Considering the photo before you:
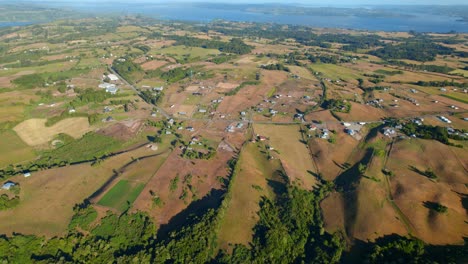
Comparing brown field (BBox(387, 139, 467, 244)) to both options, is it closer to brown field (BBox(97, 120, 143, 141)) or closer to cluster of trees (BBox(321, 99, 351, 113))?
cluster of trees (BBox(321, 99, 351, 113))

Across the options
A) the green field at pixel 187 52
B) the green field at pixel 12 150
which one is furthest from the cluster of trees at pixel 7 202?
the green field at pixel 187 52

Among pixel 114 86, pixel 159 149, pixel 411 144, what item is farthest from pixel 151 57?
pixel 411 144

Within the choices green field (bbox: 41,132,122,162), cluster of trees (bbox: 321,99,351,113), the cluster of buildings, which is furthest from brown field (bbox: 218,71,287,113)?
the cluster of buildings

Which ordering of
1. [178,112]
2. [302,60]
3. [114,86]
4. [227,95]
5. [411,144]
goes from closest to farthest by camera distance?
[411,144], [178,112], [227,95], [114,86], [302,60]

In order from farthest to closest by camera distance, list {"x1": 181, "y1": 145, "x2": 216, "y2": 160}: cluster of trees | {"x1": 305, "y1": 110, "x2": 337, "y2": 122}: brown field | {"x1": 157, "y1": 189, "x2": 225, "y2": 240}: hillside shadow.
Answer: {"x1": 305, "y1": 110, "x2": 337, "y2": 122}: brown field
{"x1": 181, "y1": 145, "x2": 216, "y2": 160}: cluster of trees
{"x1": 157, "y1": 189, "x2": 225, "y2": 240}: hillside shadow

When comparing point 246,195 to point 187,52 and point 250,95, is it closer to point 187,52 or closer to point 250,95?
point 250,95

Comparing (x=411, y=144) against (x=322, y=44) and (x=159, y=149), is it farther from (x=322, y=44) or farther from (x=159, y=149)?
(x=322, y=44)

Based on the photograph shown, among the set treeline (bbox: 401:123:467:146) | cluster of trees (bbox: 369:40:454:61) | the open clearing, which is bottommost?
the open clearing
